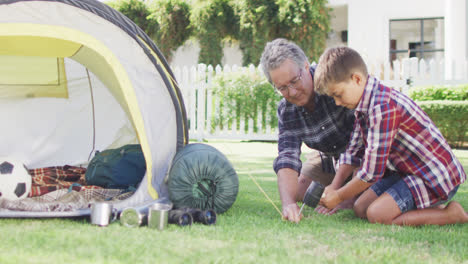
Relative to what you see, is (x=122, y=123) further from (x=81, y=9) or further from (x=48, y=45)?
(x=81, y=9)

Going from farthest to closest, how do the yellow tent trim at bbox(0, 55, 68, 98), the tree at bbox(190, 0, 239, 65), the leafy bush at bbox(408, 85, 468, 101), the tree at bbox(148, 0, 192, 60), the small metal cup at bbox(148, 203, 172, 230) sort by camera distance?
the tree at bbox(148, 0, 192, 60), the tree at bbox(190, 0, 239, 65), the leafy bush at bbox(408, 85, 468, 101), the yellow tent trim at bbox(0, 55, 68, 98), the small metal cup at bbox(148, 203, 172, 230)

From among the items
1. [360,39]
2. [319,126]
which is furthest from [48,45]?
[360,39]

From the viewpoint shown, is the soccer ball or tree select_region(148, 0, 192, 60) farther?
tree select_region(148, 0, 192, 60)

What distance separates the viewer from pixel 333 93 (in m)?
2.11

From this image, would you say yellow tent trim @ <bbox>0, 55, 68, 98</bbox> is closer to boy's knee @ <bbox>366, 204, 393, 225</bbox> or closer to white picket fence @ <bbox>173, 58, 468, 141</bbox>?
boy's knee @ <bbox>366, 204, 393, 225</bbox>

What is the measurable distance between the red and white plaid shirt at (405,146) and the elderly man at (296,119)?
32cm

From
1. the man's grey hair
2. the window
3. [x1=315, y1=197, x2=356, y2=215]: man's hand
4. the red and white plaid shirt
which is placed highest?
the window

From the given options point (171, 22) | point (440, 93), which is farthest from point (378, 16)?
point (171, 22)

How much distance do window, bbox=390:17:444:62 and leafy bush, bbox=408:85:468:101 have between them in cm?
398

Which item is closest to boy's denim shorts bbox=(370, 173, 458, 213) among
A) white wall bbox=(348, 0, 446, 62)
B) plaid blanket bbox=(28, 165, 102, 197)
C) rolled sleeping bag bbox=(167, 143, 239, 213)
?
rolled sleeping bag bbox=(167, 143, 239, 213)

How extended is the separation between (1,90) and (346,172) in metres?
2.90

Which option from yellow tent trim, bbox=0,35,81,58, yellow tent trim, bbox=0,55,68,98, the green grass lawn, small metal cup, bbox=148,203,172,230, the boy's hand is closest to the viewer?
the green grass lawn

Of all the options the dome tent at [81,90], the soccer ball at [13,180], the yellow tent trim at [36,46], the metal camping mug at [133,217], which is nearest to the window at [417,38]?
the dome tent at [81,90]

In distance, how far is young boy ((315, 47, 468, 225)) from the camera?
2.08 m
